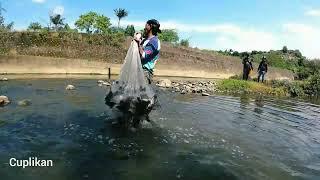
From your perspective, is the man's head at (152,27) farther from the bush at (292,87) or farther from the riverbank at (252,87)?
the bush at (292,87)

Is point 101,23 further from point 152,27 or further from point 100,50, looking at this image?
point 152,27

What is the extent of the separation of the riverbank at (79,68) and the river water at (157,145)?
1528cm

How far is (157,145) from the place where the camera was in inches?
357

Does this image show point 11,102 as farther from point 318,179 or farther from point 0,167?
point 318,179

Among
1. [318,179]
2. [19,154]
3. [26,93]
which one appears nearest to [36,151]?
[19,154]

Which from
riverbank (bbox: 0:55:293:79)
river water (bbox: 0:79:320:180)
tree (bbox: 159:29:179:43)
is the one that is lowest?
river water (bbox: 0:79:320:180)

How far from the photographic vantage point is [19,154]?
760 centimetres

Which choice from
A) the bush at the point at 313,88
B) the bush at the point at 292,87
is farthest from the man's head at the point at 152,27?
the bush at the point at 313,88

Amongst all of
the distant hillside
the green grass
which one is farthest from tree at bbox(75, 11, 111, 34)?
the green grass

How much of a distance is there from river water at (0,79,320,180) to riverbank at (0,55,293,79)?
15282mm

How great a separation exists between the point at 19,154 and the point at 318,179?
601cm

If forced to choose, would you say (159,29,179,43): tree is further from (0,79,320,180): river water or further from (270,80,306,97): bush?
(0,79,320,180): river water

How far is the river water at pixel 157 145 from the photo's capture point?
7.27 m

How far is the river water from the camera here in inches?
286
